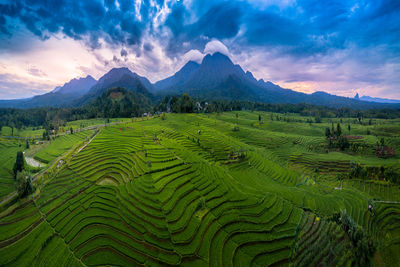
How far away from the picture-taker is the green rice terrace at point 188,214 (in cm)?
1603

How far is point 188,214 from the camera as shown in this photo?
1931 cm

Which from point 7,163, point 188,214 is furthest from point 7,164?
point 188,214

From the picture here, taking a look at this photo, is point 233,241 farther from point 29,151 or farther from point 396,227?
point 29,151

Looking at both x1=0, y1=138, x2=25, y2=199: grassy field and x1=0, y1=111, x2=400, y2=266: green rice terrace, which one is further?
x1=0, y1=138, x2=25, y2=199: grassy field

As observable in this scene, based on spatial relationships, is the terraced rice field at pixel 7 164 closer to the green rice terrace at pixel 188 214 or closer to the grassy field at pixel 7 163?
the grassy field at pixel 7 163

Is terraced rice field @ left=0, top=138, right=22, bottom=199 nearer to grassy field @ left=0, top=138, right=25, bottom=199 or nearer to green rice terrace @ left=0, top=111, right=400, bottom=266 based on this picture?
grassy field @ left=0, top=138, right=25, bottom=199

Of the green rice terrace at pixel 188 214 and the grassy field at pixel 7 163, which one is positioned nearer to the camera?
the green rice terrace at pixel 188 214

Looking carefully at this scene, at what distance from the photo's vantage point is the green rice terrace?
631 inches

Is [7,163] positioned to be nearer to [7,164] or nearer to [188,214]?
[7,164]

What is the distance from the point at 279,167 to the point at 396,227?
797 inches

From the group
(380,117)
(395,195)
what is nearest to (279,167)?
(395,195)

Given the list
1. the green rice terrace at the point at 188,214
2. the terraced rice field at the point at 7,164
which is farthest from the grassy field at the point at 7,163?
the green rice terrace at the point at 188,214

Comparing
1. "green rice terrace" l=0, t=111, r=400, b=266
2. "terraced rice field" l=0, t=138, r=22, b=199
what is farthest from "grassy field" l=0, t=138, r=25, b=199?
"green rice terrace" l=0, t=111, r=400, b=266

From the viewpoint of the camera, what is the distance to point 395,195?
28703 mm
